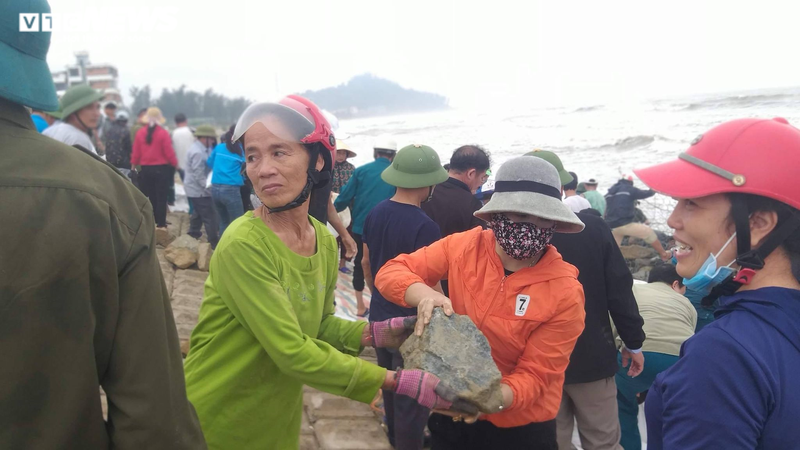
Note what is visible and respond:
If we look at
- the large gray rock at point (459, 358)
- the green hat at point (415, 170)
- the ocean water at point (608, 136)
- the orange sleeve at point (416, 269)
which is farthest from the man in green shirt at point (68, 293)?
the ocean water at point (608, 136)

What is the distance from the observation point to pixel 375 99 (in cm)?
13862

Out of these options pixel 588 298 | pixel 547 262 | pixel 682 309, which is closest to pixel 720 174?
pixel 547 262

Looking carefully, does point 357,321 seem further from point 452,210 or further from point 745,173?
point 452,210

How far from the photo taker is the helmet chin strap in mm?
2105

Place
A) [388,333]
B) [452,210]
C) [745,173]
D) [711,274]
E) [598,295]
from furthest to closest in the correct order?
[452,210] < [598,295] < [388,333] < [711,274] < [745,173]

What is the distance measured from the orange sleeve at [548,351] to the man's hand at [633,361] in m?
1.43

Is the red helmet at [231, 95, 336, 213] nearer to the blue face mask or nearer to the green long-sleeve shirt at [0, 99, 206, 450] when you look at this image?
the green long-sleeve shirt at [0, 99, 206, 450]

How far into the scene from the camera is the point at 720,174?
150cm

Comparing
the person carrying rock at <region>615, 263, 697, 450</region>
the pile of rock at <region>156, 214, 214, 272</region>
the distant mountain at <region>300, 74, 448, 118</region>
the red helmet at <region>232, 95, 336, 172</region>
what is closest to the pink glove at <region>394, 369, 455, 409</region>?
the red helmet at <region>232, 95, 336, 172</region>

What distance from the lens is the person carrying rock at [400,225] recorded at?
3.67 m

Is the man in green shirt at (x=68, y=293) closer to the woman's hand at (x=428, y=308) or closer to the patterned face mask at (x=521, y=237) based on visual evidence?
the woman's hand at (x=428, y=308)

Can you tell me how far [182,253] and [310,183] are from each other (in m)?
5.56

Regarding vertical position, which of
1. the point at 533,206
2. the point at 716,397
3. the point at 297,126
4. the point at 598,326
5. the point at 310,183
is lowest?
the point at 598,326

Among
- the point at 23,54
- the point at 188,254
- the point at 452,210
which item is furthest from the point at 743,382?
the point at 188,254
